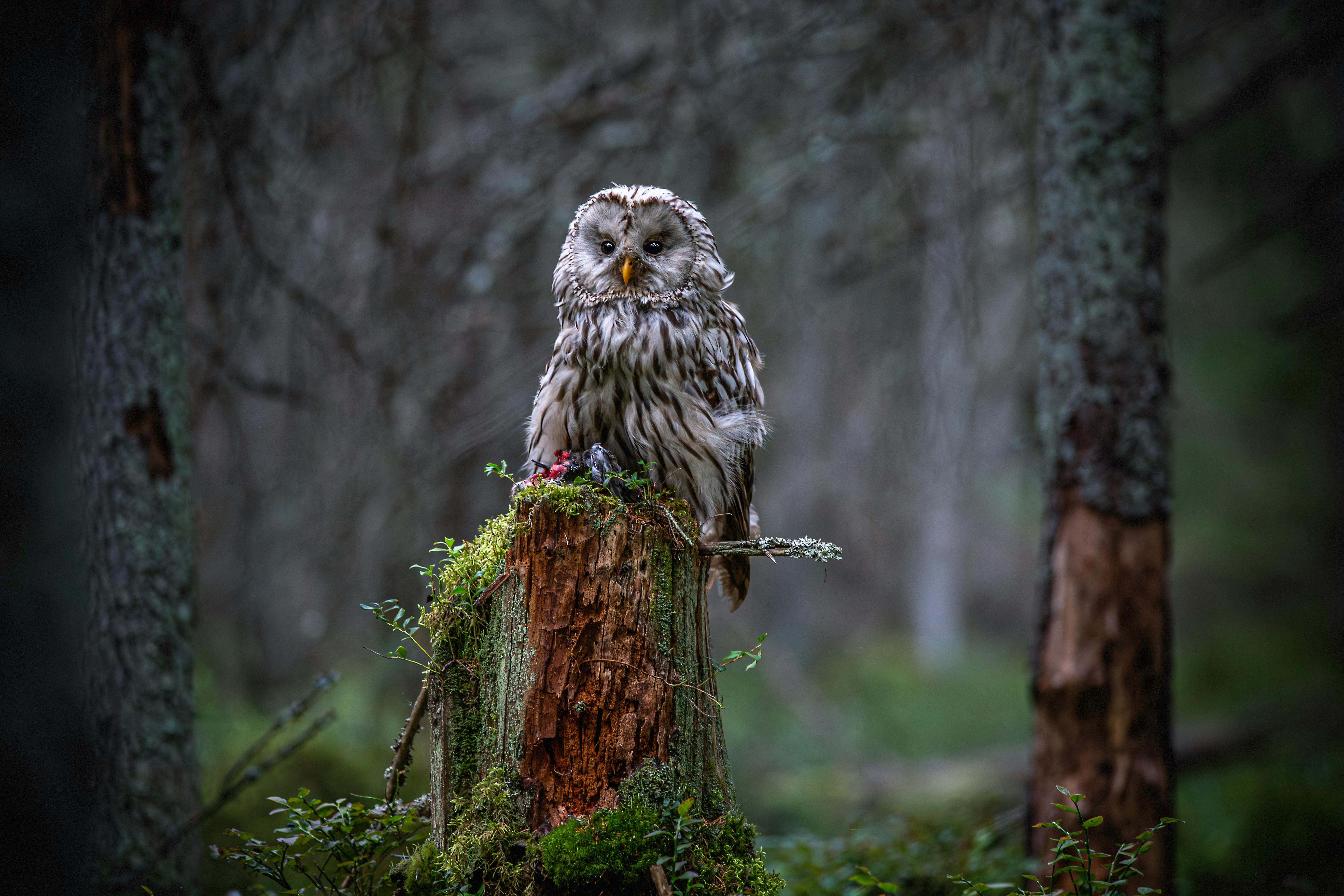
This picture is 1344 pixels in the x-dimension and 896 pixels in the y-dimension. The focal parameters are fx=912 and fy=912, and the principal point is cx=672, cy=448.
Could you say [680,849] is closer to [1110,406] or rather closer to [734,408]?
[734,408]

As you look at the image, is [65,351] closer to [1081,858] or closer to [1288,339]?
[1081,858]

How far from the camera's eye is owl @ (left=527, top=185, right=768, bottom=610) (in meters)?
3.02

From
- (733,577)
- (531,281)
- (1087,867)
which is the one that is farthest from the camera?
(531,281)

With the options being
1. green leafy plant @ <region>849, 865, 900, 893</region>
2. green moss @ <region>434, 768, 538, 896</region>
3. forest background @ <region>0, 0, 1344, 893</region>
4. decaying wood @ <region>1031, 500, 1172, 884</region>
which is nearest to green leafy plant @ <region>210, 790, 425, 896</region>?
green moss @ <region>434, 768, 538, 896</region>

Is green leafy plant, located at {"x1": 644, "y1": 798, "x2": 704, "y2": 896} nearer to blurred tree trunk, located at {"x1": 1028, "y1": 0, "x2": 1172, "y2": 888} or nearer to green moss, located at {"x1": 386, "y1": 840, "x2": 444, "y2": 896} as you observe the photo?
green moss, located at {"x1": 386, "y1": 840, "x2": 444, "y2": 896}

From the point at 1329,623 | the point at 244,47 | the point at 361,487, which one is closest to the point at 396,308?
the point at 361,487

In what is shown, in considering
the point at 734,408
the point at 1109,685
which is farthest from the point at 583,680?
the point at 1109,685

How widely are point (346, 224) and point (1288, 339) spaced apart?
29.5ft

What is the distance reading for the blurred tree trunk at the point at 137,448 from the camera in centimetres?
280

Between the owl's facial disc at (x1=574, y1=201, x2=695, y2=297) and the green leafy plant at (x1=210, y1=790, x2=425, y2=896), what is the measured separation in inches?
→ 70.1

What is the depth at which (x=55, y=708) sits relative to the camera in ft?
6.78

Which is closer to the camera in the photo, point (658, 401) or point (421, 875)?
point (421, 875)

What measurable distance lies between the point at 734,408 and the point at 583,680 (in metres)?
1.21

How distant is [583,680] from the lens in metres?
2.27
